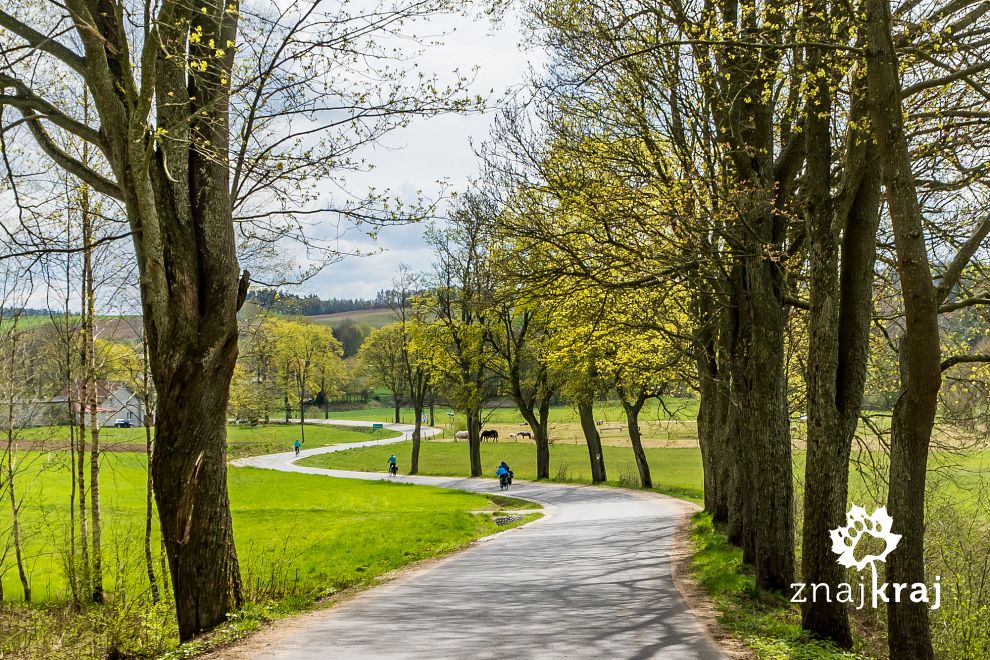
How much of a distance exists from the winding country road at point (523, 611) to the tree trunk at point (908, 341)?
192 cm

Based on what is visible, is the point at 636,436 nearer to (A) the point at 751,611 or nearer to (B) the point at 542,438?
(B) the point at 542,438

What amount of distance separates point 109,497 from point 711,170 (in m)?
27.0

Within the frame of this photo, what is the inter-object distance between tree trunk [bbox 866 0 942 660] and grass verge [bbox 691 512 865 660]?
28.7 inches

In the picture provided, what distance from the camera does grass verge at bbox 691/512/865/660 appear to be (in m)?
7.29

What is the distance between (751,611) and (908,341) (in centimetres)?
438

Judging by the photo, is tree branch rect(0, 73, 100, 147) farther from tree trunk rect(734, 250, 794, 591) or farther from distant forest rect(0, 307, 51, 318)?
tree trunk rect(734, 250, 794, 591)

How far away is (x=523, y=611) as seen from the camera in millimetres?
9336

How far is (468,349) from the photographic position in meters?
37.7

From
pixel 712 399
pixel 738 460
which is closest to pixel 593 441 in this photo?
pixel 712 399

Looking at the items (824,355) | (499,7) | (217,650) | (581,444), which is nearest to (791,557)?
(824,355)

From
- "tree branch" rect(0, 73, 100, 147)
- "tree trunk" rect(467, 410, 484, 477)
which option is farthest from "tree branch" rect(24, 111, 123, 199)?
"tree trunk" rect(467, 410, 484, 477)

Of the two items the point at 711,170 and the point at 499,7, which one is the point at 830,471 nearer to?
the point at 711,170

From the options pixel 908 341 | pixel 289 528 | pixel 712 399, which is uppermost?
pixel 908 341

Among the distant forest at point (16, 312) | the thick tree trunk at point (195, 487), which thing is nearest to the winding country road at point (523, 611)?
the thick tree trunk at point (195, 487)
